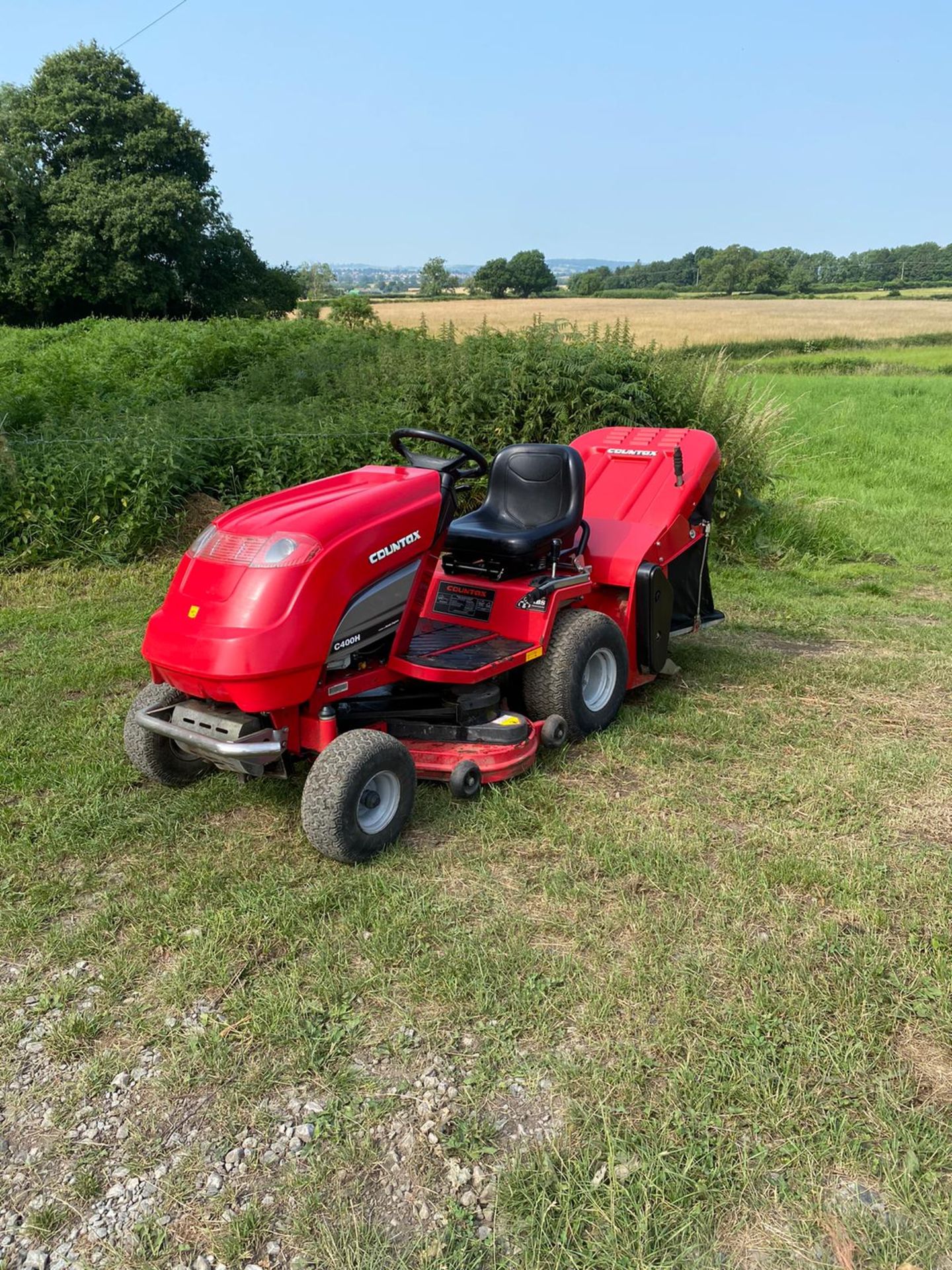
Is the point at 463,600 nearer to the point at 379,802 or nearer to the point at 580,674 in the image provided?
the point at 580,674

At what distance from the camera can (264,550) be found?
11.0ft

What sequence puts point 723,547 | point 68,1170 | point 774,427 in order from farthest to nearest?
point 774,427 < point 723,547 < point 68,1170

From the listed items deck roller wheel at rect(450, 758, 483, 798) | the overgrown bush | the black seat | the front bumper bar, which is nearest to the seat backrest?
the black seat

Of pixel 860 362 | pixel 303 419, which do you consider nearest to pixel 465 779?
pixel 303 419

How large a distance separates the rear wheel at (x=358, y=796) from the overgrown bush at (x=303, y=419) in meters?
4.44

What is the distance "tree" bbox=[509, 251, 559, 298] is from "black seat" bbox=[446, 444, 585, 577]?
50218 millimetres

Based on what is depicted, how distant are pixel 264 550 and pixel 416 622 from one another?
0.76 meters

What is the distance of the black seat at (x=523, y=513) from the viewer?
435 centimetres

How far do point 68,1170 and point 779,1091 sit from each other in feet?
5.33

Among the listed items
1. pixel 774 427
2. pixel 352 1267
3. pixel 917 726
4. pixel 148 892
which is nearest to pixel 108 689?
pixel 148 892

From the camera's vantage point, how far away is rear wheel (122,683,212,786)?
3.71 metres

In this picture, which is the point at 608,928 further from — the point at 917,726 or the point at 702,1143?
the point at 917,726

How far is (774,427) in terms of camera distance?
926 cm

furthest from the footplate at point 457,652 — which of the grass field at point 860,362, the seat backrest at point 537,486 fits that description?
the grass field at point 860,362
